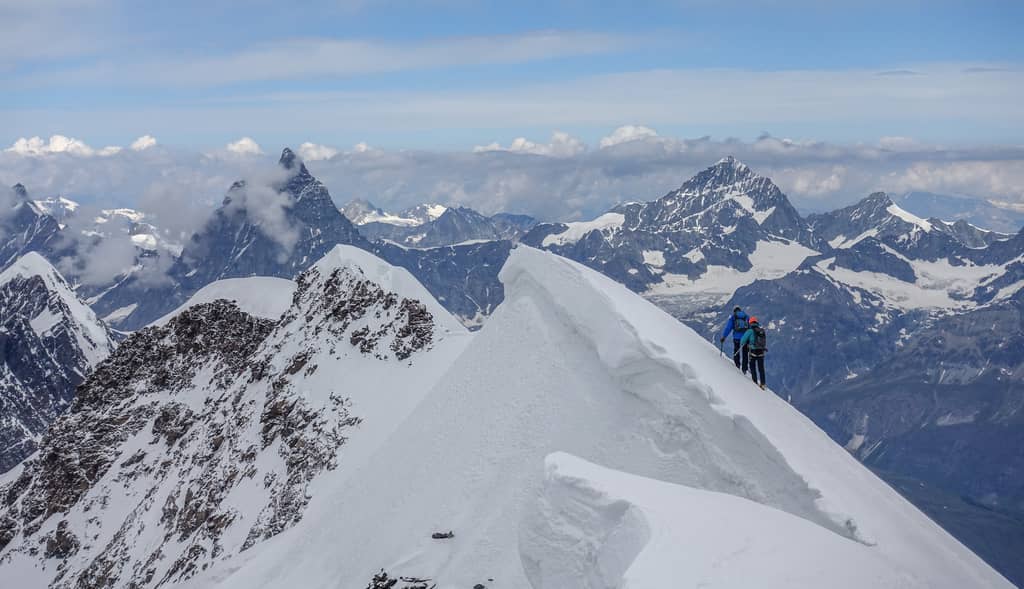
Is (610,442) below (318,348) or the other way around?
the other way around

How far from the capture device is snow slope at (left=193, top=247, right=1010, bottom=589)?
17.5m

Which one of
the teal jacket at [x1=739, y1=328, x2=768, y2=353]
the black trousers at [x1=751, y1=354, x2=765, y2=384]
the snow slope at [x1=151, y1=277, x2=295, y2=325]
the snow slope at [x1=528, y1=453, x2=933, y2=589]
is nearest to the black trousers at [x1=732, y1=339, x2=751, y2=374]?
the teal jacket at [x1=739, y1=328, x2=768, y2=353]

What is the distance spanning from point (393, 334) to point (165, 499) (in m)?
35.7

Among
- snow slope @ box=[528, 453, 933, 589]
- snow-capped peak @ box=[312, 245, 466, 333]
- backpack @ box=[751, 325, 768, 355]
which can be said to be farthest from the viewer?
snow-capped peak @ box=[312, 245, 466, 333]

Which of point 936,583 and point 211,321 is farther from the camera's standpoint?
point 211,321

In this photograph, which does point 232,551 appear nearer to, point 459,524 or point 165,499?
point 165,499

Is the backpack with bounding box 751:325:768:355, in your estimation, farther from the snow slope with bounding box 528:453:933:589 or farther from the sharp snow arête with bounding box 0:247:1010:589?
the snow slope with bounding box 528:453:933:589

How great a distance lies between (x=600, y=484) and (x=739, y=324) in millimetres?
18323

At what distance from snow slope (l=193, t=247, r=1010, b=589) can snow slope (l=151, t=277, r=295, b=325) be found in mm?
71544

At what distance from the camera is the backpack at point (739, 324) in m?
34.0

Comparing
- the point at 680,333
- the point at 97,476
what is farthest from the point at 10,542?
the point at 680,333

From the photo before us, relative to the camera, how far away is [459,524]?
27.9m

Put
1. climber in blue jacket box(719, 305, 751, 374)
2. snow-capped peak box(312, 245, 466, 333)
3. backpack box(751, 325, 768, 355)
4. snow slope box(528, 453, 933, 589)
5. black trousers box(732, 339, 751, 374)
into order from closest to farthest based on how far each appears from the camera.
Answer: snow slope box(528, 453, 933, 589), backpack box(751, 325, 768, 355), black trousers box(732, 339, 751, 374), climber in blue jacket box(719, 305, 751, 374), snow-capped peak box(312, 245, 466, 333)

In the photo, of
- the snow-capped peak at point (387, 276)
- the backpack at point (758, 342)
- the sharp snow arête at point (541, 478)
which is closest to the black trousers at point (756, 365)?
the backpack at point (758, 342)
